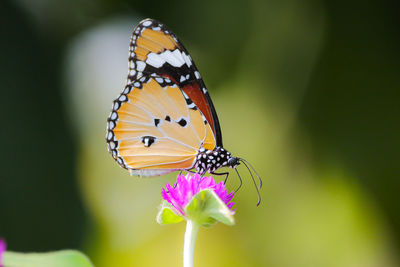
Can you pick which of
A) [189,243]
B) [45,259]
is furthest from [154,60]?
[45,259]

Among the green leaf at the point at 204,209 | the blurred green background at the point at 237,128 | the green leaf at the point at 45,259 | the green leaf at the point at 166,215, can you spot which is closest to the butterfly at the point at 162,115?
the green leaf at the point at 166,215

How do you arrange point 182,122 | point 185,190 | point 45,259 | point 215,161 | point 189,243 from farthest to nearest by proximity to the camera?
point 182,122 → point 215,161 → point 185,190 → point 189,243 → point 45,259

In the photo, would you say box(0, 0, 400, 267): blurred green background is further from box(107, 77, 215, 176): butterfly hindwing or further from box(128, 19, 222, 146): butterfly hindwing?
box(128, 19, 222, 146): butterfly hindwing

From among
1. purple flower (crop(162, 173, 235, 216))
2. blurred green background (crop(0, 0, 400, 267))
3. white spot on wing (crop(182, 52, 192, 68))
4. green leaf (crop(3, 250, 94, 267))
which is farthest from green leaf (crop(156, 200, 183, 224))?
blurred green background (crop(0, 0, 400, 267))

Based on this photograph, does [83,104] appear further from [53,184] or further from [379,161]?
[379,161]

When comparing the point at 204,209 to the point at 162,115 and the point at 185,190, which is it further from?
the point at 162,115

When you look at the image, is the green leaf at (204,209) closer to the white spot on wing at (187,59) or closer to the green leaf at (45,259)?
the green leaf at (45,259)
